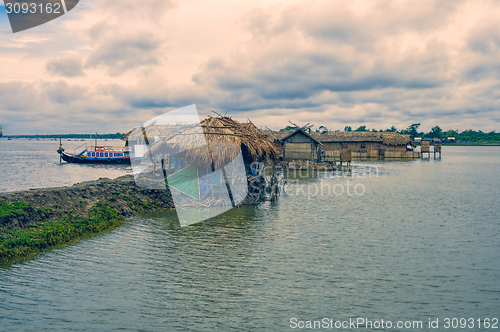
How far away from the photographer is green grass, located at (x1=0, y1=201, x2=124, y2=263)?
10.7 m

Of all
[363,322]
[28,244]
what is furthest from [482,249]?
[28,244]

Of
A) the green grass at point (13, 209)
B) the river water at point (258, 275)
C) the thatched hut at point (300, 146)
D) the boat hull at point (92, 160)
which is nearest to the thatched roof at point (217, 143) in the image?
the river water at point (258, 275)

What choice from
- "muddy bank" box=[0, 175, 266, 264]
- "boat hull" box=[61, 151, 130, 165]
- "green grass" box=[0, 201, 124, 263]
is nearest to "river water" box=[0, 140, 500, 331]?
"green grass" box=[0, 201, 124, 263]

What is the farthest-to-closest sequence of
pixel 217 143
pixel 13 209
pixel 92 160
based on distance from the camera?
pixel 92 160, pixel 217 143, pixel 13 209

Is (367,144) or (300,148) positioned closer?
(300,148)

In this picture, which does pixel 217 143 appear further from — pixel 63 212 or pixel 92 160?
pixel 92 160

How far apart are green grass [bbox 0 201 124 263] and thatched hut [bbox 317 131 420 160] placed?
5087 centimetres

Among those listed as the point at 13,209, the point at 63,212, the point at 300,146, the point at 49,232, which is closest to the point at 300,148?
the point at 300,146

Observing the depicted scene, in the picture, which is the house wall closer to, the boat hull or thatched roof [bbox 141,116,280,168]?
the boat hull

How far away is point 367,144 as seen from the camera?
62.5 metres

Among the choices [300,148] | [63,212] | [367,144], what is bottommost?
[63,212]

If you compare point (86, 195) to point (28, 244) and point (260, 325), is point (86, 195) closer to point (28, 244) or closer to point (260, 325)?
point (28, 244)

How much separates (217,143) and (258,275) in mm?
9998

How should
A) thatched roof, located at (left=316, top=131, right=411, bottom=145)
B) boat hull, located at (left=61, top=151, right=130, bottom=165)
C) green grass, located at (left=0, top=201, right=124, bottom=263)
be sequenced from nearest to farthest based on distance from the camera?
1. green grass, located at (left=0, top=201, right=124, bottom=263)
2. boat hull, located at (left=61, top=151, right=130, bottom=165)
3. thatched roof, located at (left=316, top=131, right=411, bottom=145)
